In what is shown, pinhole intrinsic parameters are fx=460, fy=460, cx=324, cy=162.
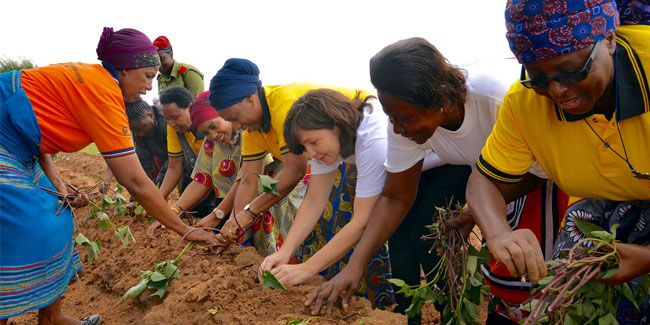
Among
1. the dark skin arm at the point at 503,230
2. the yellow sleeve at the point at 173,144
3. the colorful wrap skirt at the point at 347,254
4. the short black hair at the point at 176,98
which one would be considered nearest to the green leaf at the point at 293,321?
the dark skin arm at the point at 503,230

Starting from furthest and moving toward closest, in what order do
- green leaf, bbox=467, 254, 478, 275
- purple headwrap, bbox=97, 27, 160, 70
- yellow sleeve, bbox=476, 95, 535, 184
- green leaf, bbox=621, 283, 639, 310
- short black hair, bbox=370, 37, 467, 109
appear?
purple headwrap, bbox=97, 27, 160, 70, short black hair, bbox=370, 37, 467, 109, green leaf, bbox=467, 254, 478, 275, yellow sleeve, bbox=476, 95, 535, 184, green leaf, bbox=621, 283, 639, 310

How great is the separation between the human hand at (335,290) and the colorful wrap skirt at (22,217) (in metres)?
1.62

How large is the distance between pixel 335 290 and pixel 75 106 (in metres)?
1.76

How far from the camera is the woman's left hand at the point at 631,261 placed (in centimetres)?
134

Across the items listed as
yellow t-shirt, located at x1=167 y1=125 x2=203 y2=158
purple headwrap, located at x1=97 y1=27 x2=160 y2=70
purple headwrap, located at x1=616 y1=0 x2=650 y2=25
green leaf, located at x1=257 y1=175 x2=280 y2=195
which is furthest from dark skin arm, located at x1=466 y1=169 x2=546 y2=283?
yellow t-shirt, located at x1=167 y1=125 x2=203 y2=158

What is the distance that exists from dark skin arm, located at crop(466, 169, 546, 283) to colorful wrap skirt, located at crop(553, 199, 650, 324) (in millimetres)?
215

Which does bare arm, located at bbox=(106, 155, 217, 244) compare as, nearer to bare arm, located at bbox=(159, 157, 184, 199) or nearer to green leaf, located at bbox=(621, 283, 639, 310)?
bare arm, located at bbox=(159, 157, 184, 199)

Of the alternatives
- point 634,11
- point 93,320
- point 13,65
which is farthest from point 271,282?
point 13,65

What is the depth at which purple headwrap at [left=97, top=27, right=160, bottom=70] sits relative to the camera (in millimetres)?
2824

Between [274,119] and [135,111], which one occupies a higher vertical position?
[274,119]

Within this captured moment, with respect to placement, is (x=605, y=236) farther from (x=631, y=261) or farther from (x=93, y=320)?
(x=93, y=320)

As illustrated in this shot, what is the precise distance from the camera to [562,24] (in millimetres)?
1327

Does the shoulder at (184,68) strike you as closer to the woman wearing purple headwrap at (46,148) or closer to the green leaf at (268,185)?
the woman wearing purple headwrap at (46,148)

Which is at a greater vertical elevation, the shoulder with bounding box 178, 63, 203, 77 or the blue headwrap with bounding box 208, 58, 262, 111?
the blue headwrap with bounding box 208, 58, 262, 111
